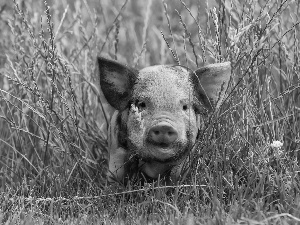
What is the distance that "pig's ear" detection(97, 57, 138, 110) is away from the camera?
3.10 m

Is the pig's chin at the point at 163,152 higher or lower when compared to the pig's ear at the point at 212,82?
lower

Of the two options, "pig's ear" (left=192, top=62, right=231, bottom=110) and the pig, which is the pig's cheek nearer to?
the pig

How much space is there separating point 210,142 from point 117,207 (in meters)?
0.57

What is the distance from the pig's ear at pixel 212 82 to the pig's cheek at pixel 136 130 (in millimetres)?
343

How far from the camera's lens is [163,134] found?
2.82 meters

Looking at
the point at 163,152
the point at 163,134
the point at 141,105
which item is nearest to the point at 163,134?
the point at 163,134

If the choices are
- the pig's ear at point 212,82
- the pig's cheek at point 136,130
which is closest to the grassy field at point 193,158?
the pig's ear at point 212,82

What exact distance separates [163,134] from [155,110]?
16cm

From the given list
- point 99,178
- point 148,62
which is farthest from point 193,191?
point 148,62

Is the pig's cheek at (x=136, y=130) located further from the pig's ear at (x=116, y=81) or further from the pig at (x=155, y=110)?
the pig's ear at (x=116, y=81)

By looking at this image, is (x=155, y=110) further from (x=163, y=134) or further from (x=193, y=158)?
(x=193, y=158)

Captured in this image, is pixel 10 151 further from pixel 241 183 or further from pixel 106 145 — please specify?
pixel 241 183

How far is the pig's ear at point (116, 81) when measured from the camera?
3098mm

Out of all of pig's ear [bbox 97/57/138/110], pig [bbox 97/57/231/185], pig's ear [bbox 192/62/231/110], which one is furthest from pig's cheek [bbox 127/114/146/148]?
pig's ear [bbox 192/62/231/110]
